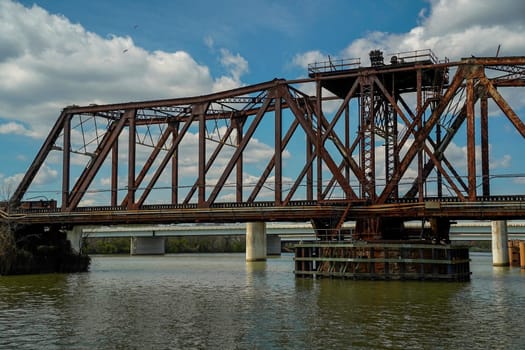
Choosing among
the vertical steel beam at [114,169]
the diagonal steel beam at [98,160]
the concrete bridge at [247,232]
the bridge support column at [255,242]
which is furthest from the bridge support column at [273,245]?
the diagonal steel beam at [98,160]

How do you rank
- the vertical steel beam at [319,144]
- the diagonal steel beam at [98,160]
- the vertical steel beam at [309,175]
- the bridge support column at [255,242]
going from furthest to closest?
the bridge support column at [255,242] < the diagonal steel beam at [98,160] < the vertical steel beam at [309,175] < the vertical steel beam at [319,144]

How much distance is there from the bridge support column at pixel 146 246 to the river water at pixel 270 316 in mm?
97876

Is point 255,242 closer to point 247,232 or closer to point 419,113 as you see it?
point 247,232

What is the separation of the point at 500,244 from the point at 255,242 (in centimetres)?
3390

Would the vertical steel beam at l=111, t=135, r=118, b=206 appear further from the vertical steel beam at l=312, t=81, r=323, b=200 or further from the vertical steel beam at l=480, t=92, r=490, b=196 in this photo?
the vertical steel beam at l=480, t=92, r=490, b=196

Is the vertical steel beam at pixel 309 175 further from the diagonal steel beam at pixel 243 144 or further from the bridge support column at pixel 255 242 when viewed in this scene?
the bridge support column at pixel 255 242

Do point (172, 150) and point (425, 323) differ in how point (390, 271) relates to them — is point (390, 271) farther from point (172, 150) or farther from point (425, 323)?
point (172, 150)

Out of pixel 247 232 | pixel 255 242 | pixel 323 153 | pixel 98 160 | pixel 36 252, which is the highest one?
pixel 98 160

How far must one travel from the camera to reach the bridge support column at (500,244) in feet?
243

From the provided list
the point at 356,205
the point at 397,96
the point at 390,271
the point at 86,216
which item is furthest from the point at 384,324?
the point at 86,216

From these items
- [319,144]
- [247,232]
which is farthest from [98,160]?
[247,232]

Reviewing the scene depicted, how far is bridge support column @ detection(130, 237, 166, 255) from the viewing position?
468 ft

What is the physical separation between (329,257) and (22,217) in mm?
30643

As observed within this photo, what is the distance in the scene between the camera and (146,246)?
14400cm
